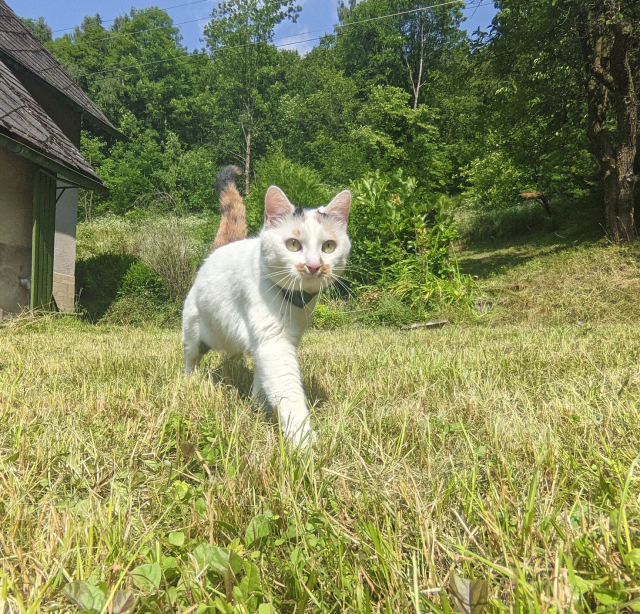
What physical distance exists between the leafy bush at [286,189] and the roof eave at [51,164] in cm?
316

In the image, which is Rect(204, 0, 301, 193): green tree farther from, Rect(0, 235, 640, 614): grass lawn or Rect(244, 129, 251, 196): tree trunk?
Rect(0, 235, 640, 614): grass lawn

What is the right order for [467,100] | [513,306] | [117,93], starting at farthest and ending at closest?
[117,93]
[467,100]
[513,306]

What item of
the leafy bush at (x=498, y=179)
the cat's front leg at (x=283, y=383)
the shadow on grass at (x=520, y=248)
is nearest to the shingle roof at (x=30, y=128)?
the cat's front leg at (x=283, y=383)

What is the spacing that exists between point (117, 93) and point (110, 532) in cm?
4470

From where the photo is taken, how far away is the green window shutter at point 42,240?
275 inches

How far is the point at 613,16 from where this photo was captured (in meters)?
7.89

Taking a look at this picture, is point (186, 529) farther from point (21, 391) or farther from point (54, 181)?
point (54, 181)

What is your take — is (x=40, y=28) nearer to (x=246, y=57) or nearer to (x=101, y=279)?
(x=246, y=57)

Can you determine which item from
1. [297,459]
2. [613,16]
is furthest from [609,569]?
[613,16]

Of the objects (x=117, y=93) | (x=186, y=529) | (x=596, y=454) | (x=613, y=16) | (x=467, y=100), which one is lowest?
(x=186, y=529)

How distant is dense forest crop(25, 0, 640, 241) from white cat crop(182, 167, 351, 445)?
6.62 m

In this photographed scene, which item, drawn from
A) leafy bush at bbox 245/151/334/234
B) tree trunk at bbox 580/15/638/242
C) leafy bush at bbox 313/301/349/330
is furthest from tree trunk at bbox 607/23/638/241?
leafy bush at bbox 313/301/349/330

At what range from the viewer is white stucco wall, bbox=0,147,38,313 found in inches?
260

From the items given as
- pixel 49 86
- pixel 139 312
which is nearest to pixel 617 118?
pixel 139 312
